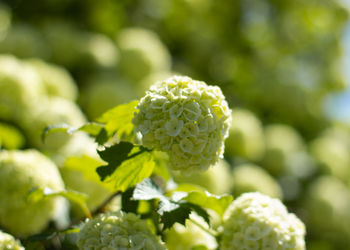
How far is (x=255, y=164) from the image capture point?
1764mm

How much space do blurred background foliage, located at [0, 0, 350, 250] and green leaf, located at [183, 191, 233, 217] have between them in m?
0.45

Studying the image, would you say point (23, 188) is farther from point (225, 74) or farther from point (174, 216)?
point (225, 74)

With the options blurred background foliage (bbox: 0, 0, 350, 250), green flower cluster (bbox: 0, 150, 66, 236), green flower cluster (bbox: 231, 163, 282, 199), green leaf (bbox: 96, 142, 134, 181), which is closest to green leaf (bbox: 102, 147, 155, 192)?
green leaf (bbox: 96, 142, 134, 181)

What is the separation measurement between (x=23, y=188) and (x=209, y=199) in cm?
41

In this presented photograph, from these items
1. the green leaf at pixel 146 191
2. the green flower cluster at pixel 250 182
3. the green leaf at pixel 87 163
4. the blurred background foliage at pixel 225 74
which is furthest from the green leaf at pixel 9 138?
the green flower cluster at pixel 250 182

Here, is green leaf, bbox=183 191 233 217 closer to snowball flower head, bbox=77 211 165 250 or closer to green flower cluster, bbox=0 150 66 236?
snowball flower head, bbox=77 211 165 250

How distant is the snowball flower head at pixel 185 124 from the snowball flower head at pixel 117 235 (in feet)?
0.35

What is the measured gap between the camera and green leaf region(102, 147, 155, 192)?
590 millimetres

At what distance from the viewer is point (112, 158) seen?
22.9 inches

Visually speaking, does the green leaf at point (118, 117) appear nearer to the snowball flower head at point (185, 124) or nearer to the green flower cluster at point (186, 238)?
the snowball flower head at point (185, 124)

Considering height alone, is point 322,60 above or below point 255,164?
above

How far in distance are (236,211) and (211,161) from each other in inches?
5.4

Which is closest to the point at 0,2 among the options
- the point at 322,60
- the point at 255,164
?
the point at 255,164

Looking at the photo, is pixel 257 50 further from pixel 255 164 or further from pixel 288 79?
pixel 255 164
